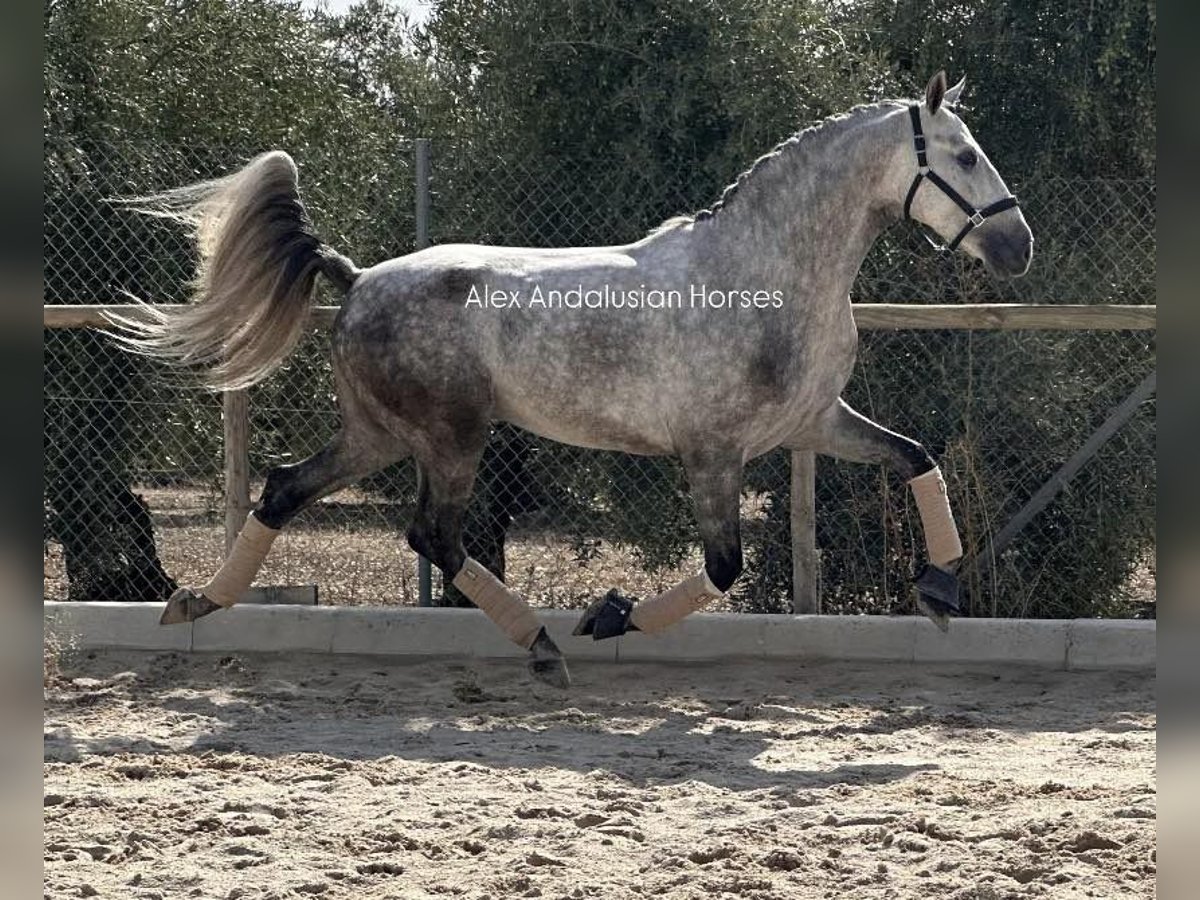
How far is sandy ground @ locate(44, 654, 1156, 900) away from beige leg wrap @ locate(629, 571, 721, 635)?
0.98 ft

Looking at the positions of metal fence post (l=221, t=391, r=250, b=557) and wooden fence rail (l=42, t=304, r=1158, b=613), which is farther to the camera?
metal fence post (l=221, t=391, r=250, b=557)

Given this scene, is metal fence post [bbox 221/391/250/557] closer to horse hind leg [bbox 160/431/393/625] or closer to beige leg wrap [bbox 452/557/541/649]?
horse hind leg [bbox 160/431/393/625]

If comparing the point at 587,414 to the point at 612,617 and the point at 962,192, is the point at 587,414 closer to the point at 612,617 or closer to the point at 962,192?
the point at 612,617

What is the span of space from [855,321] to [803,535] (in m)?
0.94

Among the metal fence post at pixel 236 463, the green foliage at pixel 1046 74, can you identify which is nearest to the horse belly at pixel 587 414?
the metal fence post at pixel 236 463

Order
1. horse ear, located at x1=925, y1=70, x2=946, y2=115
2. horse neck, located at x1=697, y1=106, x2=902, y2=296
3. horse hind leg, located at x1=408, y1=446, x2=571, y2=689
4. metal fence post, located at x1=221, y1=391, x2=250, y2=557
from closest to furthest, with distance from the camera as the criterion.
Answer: horse ear, located at x1=925, y1=70, x2=946, y2=115 < horse neck, located at x1=697, y1=106, x2=902, y2=296 < horse hind leg, located at x1=408, y1=446, x2=571, y2=689 < metal fence post, located at x1=221, y1=391, x2=250, y2=557

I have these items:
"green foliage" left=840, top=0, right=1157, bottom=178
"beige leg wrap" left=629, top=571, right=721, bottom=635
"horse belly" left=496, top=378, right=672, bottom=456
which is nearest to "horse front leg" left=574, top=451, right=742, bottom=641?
"beige leg wrap" left=629, top=571, right=721, bottom=635

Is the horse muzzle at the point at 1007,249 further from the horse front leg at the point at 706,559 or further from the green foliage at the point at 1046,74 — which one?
the green foliage at the point at 1046,74

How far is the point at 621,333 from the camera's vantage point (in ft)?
17.5

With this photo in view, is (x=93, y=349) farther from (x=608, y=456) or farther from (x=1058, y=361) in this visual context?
(x=1058, y=361)

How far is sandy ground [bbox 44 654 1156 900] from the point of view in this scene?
333 centimetres

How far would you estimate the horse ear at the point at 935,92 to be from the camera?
5020mm

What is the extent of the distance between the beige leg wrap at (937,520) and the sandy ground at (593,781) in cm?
51

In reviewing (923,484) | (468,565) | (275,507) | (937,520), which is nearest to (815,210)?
(923,484)
